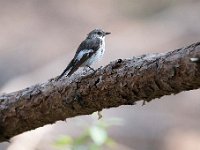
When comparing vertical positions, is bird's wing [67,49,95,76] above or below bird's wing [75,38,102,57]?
below

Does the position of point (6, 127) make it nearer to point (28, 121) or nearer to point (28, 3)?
point (28, 121)

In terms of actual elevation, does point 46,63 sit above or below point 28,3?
below

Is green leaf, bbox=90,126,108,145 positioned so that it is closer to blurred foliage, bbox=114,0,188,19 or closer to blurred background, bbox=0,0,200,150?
blurred background, bbox=0,0,200,150

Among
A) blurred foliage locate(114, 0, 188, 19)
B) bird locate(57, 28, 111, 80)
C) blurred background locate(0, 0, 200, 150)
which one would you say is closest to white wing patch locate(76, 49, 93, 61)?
bird locate(57, 28, 111, 80)

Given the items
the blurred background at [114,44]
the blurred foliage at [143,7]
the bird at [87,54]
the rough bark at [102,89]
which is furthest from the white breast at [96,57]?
the blurred foliage at [143,7]

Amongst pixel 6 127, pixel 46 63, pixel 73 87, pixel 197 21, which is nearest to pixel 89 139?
pixel 6 127

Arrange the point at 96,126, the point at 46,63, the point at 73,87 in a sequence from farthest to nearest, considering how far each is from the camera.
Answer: the point at 46,63
the point at 96,126
the point at 73,87

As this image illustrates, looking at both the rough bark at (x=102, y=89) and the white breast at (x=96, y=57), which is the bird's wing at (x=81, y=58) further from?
the rough bark at (x=102, y=89)
